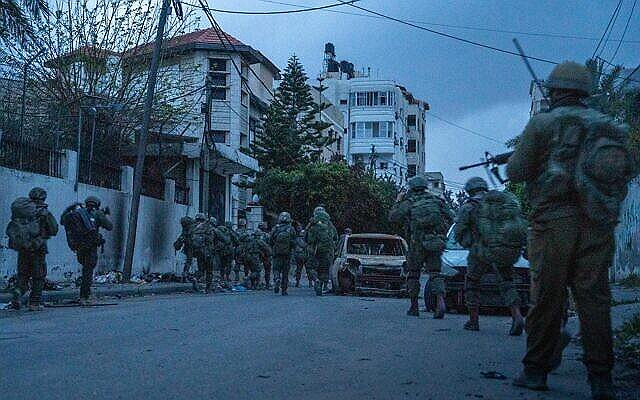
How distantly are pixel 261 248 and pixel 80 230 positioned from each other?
35.6ft

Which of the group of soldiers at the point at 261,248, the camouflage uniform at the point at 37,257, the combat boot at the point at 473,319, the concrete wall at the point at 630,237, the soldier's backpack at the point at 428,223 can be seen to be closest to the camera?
the combat boot at the point at 473,319

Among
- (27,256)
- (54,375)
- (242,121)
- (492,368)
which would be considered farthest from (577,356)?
(242,121)

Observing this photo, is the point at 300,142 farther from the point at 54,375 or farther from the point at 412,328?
the point at 54,375

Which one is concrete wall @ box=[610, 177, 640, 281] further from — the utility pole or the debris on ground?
the debris on ground

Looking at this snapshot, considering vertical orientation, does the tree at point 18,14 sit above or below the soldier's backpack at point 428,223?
above

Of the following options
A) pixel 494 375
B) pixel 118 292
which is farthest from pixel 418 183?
pixel 118 292

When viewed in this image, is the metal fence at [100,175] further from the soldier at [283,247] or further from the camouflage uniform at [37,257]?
the camouflage uniform at [37,257]

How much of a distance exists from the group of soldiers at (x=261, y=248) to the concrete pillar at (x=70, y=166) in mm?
2987

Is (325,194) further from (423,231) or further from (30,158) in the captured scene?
(423,231)

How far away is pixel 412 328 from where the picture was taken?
1034cm

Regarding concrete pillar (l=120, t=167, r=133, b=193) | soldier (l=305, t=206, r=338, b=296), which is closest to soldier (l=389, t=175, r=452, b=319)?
soldier (l=305, t=206, r=338, b=296)

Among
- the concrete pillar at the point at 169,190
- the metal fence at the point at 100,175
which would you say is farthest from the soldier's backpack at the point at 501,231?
the concrete pillar at the point at 169,190

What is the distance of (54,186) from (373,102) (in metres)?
53.7

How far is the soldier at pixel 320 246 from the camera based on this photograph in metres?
19.7
